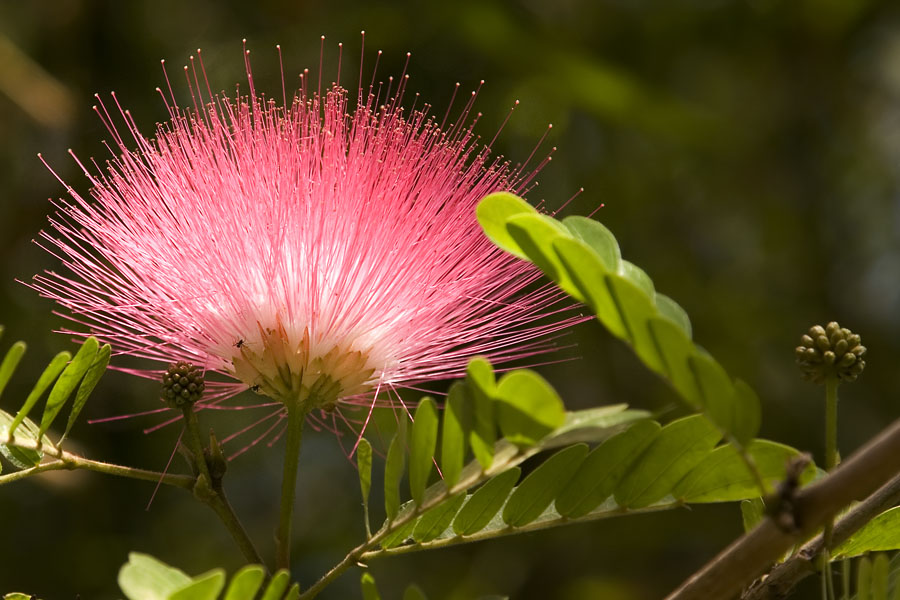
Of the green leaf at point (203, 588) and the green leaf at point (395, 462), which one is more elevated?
the green leaf at point (395, 462)

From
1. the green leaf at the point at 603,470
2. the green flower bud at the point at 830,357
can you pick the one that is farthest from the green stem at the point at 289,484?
the green flower bud at the point at 830,357

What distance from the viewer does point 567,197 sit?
4344 millimetres

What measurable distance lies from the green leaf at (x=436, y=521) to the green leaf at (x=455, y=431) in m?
0.17

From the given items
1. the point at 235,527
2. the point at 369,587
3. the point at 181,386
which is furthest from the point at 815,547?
the point at 181,386

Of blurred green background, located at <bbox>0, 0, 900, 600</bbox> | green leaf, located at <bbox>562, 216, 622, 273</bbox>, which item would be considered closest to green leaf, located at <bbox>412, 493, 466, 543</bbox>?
green leaf, located at <bbox>562, 216, 622, 273</bbox>

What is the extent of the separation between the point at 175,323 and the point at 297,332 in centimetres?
24

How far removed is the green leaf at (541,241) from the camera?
1192mm

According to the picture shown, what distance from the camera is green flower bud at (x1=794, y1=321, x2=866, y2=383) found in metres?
1.38

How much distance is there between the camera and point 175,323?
1.78 m

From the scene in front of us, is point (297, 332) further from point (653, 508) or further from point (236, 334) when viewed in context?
point (653, 508)

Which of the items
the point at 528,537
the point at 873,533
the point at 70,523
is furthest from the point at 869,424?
the point at 70,523

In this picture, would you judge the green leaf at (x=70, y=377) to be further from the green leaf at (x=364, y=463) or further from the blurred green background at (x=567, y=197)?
the blurred green background at (x=567, y=197)

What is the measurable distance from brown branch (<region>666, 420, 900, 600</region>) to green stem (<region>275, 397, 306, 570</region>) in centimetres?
60

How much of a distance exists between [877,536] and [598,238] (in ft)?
1.96
